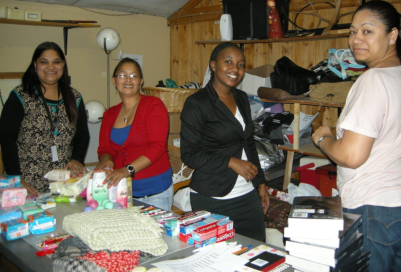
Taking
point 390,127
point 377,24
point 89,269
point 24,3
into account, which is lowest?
point 89,269

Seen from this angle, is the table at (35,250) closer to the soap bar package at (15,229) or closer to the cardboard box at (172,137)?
the soap bar package at (15,229)

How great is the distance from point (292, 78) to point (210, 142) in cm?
147

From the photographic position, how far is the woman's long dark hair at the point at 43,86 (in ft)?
7.01

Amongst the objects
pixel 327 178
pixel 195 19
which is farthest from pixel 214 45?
pixel 327 178

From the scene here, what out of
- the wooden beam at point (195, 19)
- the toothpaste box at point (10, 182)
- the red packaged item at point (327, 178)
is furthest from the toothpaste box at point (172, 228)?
the wooden beam at point (195, 19)

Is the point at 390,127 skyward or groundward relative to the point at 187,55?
groundward

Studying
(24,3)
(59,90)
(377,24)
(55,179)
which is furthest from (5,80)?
(377,24)

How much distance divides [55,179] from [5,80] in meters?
1.96

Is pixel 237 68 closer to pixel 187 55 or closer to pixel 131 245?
pixel 131 245

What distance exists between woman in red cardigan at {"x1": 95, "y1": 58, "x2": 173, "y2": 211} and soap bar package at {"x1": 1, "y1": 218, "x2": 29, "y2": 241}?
0.50 metres

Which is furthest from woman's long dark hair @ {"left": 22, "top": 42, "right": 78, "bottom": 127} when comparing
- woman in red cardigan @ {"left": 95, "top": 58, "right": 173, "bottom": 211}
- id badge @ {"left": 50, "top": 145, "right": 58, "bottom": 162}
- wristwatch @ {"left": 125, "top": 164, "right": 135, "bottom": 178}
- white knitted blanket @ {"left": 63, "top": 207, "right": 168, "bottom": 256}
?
white knitted blanket @ {"left": 63, "top": 207, "right": 168, "bottom": 256}

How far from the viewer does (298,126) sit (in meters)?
3.00

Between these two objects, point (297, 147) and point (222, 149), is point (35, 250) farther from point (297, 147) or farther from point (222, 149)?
point (297, 147)

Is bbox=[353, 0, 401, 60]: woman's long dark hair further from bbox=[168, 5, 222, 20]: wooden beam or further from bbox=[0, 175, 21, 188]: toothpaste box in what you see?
bbox=[168, 5, 222, 20]: wooden beam
